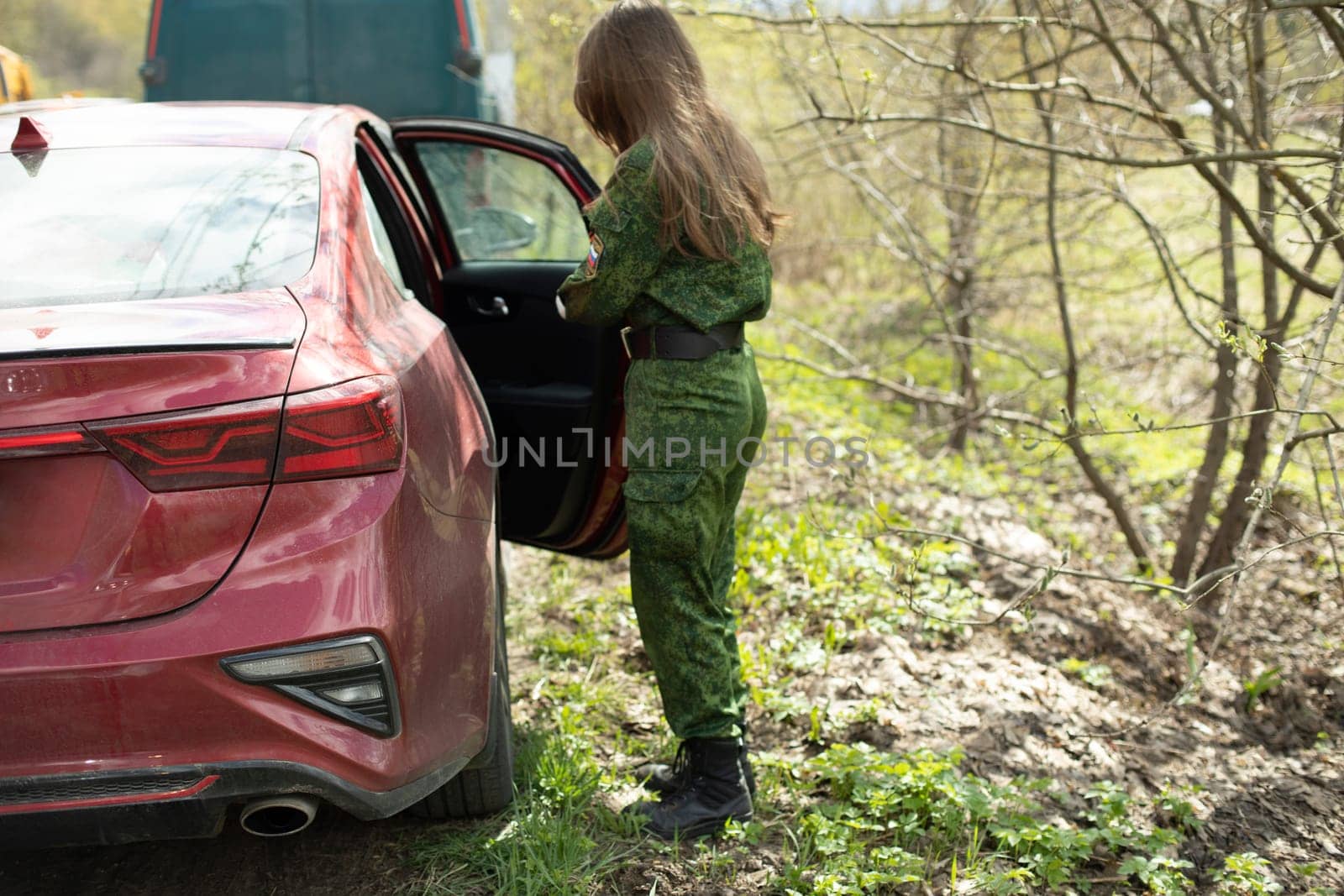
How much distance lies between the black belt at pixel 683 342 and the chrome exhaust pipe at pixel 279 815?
1262 millimetres

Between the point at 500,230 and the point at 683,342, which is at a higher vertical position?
the point at 500,230

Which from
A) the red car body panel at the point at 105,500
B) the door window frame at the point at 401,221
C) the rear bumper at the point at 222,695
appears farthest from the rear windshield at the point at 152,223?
the rear bumper at the point at 222,695

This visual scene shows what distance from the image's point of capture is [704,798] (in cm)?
281

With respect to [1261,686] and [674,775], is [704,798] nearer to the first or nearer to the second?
[674,775]

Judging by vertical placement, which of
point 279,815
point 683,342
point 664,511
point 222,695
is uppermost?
point 683,342

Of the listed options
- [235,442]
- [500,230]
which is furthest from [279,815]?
[500,230]

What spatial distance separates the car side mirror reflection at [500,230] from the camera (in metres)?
3.80

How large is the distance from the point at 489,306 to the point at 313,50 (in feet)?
12.7

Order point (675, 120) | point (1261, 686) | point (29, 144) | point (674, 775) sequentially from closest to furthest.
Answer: point (29, 144) → point (675, 120) → point (674, 775) → point (1261, 686)

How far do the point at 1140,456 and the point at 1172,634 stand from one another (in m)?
3.12

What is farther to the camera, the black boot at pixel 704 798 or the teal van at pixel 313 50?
the teal van at pixel 313 50

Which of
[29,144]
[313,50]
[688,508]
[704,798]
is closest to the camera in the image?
[29,144]

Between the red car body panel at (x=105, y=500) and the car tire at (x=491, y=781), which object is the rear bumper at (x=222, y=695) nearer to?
the red car body panel at (x=105, y=500)

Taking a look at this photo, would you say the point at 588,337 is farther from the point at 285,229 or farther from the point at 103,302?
the point at 103,302
